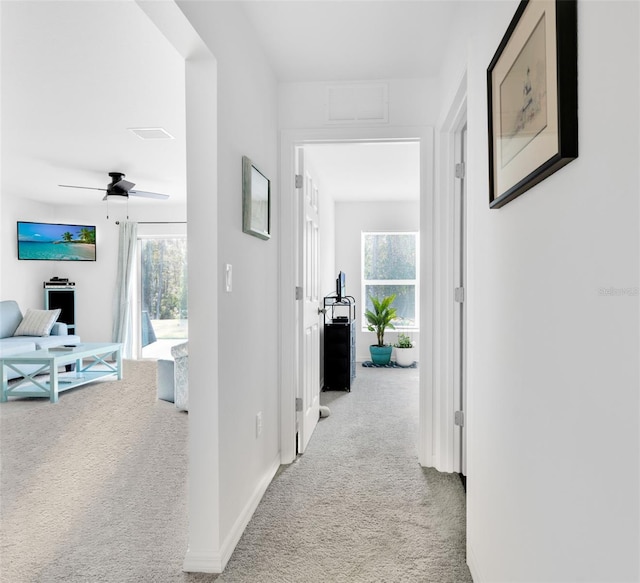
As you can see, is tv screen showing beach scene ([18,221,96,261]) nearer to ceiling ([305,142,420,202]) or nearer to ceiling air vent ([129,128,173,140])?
ceiling air vent ([129,128,173,140])

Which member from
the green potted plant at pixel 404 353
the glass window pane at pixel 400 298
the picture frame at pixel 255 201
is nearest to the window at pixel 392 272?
the glass window pane at pixel 400 298

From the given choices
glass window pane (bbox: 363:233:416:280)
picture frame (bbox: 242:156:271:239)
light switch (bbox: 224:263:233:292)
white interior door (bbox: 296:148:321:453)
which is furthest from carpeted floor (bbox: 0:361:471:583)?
glass window pane (bbox: 363:233:416:280)

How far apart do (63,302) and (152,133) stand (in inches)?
175

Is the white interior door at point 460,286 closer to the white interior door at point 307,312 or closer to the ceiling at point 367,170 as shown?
the ceiling at point 367,170

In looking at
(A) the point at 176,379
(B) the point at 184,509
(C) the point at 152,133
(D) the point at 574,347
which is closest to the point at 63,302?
Result: (A) the point at 176,379

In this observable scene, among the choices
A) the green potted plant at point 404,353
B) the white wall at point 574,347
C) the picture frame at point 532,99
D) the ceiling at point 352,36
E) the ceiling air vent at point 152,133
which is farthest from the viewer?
the green potted plant at point 404,353

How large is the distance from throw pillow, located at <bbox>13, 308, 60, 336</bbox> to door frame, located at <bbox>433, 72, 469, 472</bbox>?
5.30 m

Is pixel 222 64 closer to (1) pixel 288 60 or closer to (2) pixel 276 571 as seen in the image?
(1) pixel 288 60

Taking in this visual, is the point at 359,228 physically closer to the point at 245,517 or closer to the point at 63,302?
the point at 63,302

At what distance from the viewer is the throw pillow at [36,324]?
6.11 meters

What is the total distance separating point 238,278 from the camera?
7.16 ft

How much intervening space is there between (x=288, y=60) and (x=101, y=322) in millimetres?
6195

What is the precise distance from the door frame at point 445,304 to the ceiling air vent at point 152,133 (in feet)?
7.90

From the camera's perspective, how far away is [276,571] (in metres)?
1.88
